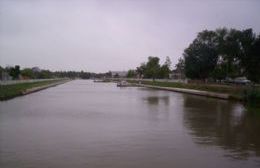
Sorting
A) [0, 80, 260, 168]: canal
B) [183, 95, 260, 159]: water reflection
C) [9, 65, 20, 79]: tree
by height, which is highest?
[9, 65, 20, 79]: tree

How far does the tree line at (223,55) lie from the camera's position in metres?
47.4

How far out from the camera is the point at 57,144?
13.9m

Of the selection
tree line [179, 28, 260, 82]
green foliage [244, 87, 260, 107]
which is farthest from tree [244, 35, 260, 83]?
green foliage [244, 87, 260, 107]

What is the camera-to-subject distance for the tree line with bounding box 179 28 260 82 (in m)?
47.4

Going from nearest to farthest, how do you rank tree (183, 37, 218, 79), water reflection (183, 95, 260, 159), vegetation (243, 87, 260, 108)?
water reflection (183, 95, 260, 159) → vegetation (243, 87, 260, 108) → tree (183, 37, 218, 79)

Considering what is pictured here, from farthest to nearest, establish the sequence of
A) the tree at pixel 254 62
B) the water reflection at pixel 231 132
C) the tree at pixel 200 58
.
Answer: the tree at pixel 200 58 < the tree at pixel 254 62 < the water reflection at pixel 231 132

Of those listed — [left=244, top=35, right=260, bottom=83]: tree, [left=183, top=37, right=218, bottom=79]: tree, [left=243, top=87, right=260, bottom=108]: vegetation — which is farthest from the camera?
[left=183, top=37, right=218, bottom=79]: tree

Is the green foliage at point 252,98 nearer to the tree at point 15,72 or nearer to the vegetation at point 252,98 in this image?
the vegetation at point 252,98

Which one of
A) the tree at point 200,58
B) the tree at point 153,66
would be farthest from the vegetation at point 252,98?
the tree at point 153,66

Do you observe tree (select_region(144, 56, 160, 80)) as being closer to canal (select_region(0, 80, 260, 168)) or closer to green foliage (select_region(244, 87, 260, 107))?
green foliage (select_region(244, 87, 260, 107))

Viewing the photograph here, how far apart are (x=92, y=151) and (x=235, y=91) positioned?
107 feet

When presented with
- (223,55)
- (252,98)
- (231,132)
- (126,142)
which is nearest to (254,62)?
(223,55)

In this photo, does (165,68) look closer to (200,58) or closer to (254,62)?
(200,58)

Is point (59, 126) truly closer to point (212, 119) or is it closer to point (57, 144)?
point (57, 144)
